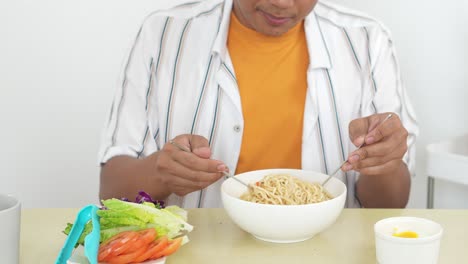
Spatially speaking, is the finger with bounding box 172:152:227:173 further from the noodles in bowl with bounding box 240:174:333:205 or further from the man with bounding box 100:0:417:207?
the man with bounding box 100:0:417:207

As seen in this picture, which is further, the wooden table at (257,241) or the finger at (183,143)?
the finger at (183,143)

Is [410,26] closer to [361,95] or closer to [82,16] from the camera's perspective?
[361,95]

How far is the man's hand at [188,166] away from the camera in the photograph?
52.6 inches

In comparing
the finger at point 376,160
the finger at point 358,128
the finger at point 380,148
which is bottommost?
the finger at point 376,160

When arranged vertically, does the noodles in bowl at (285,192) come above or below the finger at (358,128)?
below

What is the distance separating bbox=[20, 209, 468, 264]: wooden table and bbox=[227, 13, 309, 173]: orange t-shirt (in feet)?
1.26

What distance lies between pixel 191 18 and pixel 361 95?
555 millimetres

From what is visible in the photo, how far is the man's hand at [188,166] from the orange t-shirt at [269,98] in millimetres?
400

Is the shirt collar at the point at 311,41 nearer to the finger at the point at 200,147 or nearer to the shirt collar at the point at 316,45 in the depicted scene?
the shirt collar at the point at 316,45

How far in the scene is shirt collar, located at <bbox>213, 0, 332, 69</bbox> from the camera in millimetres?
1808

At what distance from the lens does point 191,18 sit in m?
1.92

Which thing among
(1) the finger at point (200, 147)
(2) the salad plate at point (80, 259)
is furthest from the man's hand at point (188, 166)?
(2) the salad plate at point (80, 259)

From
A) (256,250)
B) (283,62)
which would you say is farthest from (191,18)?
(256,250)

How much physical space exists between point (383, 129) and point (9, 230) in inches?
32.3
